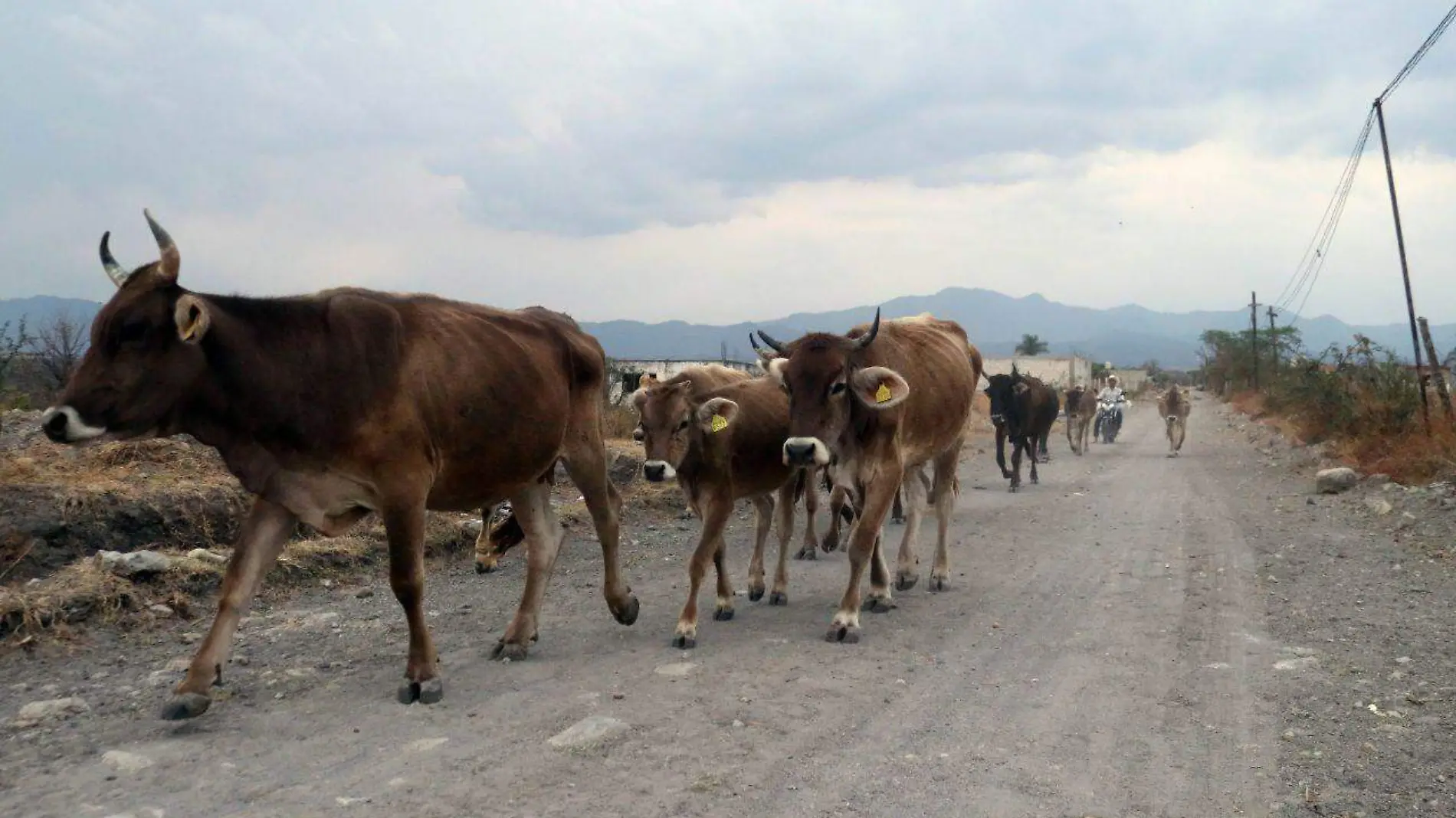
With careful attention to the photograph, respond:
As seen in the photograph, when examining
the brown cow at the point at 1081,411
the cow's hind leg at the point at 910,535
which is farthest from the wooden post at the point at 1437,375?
the cow's hind leg at the point at 910,535

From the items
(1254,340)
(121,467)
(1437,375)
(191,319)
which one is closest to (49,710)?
(191,319)

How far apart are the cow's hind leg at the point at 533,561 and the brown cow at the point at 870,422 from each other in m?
1.63

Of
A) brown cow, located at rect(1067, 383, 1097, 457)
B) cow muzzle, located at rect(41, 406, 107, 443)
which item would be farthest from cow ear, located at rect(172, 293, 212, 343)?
brown cow, located at rect(1067, 383, 1097, 457)

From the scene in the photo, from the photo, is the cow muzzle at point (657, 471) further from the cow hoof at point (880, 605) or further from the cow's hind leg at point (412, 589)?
the cow's hind leg at point (412, 589)

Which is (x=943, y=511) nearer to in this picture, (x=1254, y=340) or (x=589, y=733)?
(x=589, y=733)

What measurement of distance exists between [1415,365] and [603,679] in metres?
17.9

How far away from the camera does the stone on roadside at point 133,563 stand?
24.7 feet

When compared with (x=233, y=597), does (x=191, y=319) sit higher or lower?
higher

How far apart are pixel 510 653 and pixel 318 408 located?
1.96 meters

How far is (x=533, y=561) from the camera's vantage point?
7.05 meters

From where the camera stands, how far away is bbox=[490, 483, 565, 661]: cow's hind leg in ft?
21.8

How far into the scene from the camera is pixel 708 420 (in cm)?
788

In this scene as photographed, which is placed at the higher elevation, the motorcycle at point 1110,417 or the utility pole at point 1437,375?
the utility pole at point 1437,375

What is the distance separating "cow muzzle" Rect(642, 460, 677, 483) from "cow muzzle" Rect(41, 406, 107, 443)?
11.1 feet
